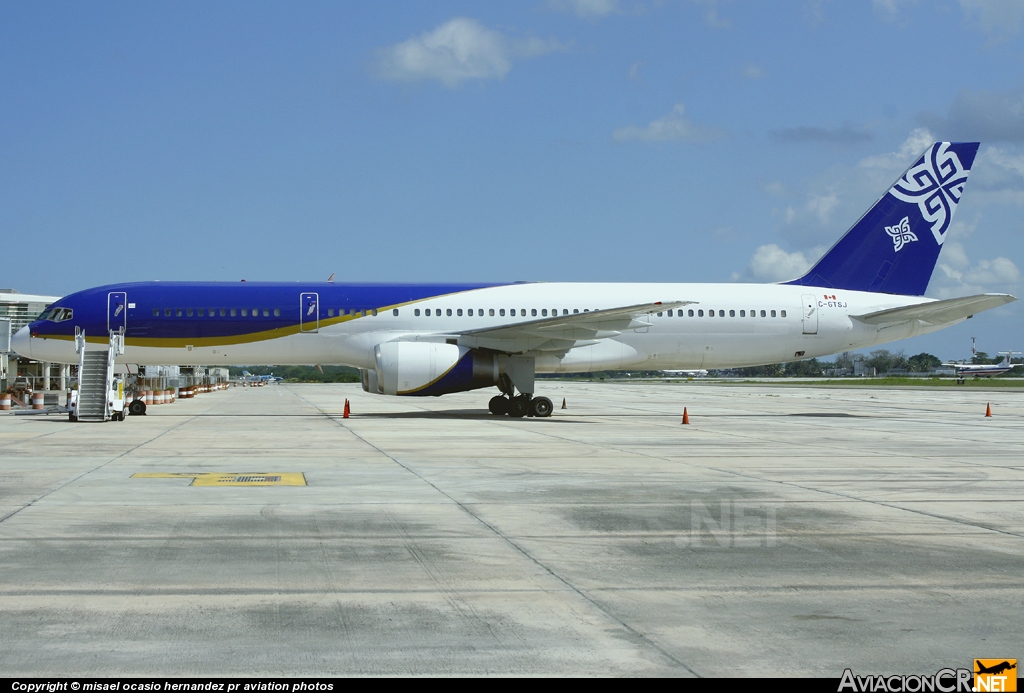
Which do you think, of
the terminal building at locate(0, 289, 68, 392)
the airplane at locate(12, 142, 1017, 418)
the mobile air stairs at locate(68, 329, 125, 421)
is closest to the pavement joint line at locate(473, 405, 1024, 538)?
the airplane at locate(12, 142, 1017, 418)

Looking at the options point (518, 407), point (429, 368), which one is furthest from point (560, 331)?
point (429, 368)

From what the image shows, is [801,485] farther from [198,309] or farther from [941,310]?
[941,310]

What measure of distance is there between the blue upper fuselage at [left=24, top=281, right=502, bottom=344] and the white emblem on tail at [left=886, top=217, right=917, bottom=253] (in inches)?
596

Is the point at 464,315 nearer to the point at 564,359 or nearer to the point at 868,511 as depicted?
the point at 564,359

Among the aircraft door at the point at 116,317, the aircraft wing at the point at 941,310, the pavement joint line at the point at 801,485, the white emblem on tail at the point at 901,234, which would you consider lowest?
the pavement joint line at the point at 801,485

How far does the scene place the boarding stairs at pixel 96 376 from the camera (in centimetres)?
2361

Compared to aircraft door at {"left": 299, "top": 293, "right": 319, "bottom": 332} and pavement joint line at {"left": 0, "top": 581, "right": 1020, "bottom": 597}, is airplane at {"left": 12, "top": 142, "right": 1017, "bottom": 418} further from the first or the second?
pavement joint line at {"left": 0, "top": 581, "right": 1020, "bottom": 597}

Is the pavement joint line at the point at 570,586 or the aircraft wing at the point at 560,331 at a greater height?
the aircraft wing at the point at 560,331

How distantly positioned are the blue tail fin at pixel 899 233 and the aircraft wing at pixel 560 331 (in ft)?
24.2

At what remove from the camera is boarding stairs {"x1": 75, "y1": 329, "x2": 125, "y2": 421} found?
930 inches

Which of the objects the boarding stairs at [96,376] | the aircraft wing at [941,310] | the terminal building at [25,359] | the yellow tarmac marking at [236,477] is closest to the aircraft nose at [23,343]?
the boarding stairs at [96,376]

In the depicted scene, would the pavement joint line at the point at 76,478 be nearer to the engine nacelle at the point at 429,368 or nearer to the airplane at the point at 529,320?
the engine nacelle at the point at 429,368

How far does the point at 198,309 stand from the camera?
25781mm

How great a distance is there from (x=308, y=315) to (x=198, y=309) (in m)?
2.88
